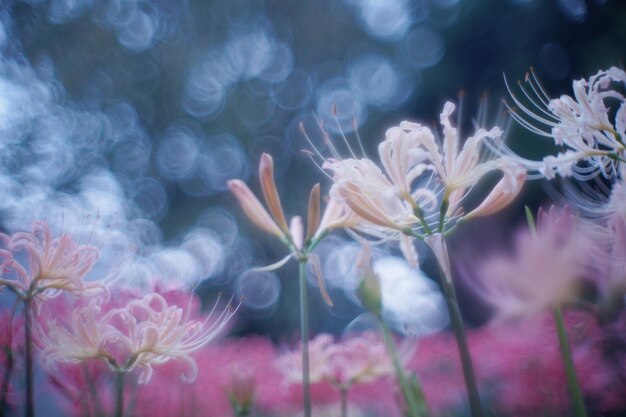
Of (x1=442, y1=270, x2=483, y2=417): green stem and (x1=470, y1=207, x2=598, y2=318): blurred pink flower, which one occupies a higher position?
(x1=470, y1=207, x2=598, y2=318): blurred pink flower

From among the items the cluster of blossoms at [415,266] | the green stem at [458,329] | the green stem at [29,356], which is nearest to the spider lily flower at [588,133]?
the cluster of blossoms at [415,266]

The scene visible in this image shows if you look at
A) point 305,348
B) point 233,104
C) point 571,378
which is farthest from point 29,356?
point 233,104

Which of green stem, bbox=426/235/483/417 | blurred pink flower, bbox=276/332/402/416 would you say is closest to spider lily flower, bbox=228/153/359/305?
green stem, bbox=426/235/483/417

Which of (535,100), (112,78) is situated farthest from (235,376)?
(112,78)

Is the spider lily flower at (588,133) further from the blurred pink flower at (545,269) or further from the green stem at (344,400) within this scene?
the green stem at (344,400)

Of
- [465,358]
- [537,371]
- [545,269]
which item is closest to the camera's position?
[465,358]

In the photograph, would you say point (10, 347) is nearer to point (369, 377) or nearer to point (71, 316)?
point (71, 316)

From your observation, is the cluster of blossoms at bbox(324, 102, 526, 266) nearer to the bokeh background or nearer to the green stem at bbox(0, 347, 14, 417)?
the bokeh background
